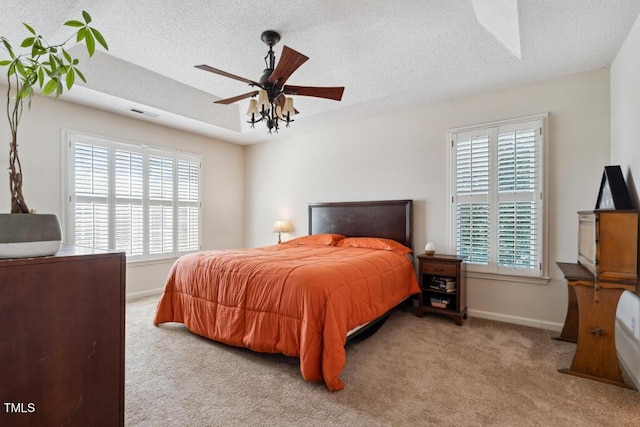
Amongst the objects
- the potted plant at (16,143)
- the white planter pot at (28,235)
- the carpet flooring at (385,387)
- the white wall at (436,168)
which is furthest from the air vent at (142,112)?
the white planter pot at (28,235)

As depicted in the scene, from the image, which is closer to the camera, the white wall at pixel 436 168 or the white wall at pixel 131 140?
the white wall at pixel 436 168

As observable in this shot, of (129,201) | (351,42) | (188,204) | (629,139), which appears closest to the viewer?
(629,139)

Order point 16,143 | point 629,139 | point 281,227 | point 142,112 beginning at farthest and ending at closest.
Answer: point 281,227
point 142,112
point 629,139
point 16,143

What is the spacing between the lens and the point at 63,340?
107cm

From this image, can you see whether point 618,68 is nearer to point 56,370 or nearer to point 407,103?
point 407,103

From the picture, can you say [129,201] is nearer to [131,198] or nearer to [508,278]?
[131,198]

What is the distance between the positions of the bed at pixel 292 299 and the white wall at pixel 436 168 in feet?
2.93

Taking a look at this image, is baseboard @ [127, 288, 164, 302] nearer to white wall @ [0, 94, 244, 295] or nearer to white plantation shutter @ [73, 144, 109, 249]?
white wall @ [0, 94, 244, 295]

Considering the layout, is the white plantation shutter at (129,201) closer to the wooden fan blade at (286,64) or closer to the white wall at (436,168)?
the white wall at (436,168)

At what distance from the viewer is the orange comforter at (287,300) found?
2.22m

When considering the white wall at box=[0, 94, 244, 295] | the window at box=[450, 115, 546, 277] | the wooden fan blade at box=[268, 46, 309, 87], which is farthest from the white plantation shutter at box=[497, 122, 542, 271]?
the white wall at box=[0, 94, 244, 295]

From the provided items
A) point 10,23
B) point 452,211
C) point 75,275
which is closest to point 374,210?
point 452,211

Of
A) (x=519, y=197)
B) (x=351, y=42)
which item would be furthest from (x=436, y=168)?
(x=351, y=42)

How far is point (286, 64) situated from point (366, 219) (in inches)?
105
